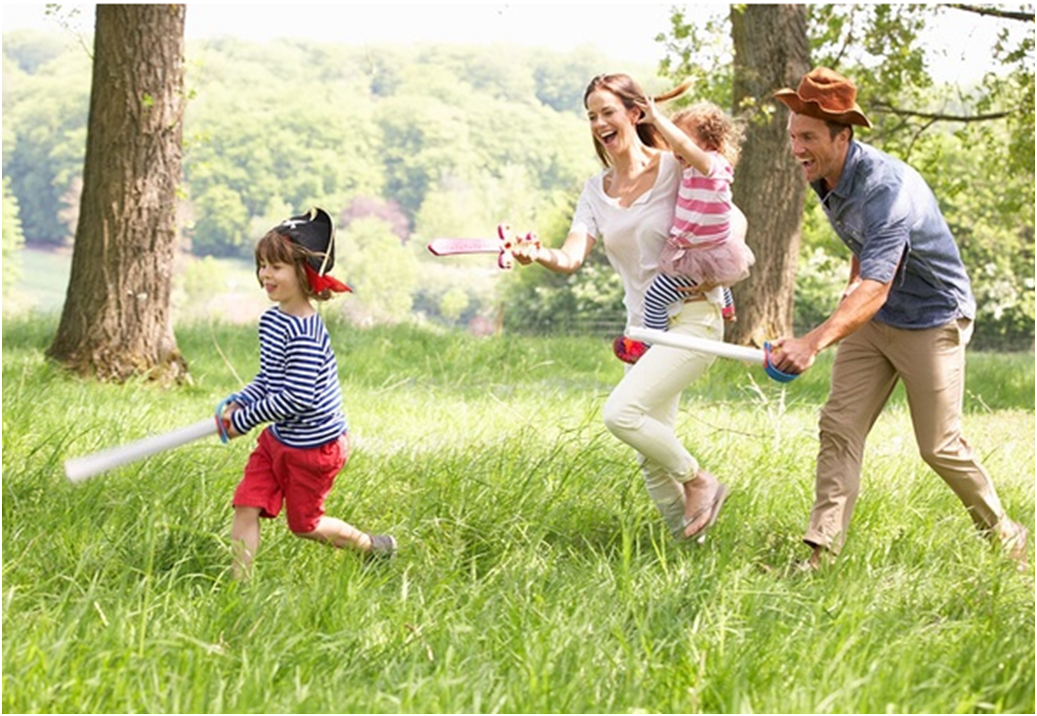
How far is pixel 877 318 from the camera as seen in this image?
207 inches

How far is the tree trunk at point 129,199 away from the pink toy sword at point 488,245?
216 inches

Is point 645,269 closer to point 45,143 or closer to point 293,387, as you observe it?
point 293,387

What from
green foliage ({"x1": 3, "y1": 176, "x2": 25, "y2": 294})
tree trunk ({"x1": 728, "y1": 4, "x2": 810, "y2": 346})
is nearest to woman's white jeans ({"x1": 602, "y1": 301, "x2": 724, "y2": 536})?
tree trunk ({"x1": 728, "y1": 4, "x2": 810, "y2": 346})

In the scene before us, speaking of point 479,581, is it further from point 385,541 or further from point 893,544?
point 893,544

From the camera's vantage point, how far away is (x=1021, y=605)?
421cm

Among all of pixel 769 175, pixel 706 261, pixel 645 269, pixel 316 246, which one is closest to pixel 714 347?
pixel 706 261

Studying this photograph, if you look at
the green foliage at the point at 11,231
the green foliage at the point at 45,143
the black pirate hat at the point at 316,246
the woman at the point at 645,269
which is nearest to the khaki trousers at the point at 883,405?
the woman at the point at 645,269

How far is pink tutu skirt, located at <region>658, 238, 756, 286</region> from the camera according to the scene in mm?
5074

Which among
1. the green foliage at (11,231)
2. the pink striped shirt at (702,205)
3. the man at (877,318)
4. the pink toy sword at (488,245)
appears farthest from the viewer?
the green foliage at (11,231)

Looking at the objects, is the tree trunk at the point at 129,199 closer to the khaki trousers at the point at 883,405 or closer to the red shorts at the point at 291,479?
the red shorts at the point at 291,479

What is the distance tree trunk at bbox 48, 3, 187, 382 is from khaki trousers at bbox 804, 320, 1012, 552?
570 cm

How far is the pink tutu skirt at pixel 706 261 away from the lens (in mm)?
5074

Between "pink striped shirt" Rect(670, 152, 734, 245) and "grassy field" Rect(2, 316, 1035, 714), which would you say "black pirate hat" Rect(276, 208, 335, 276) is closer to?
"grassy field" Rect(2, 316, 1035, 714)

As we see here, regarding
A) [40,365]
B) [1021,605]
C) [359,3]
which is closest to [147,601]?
[1021,605]
